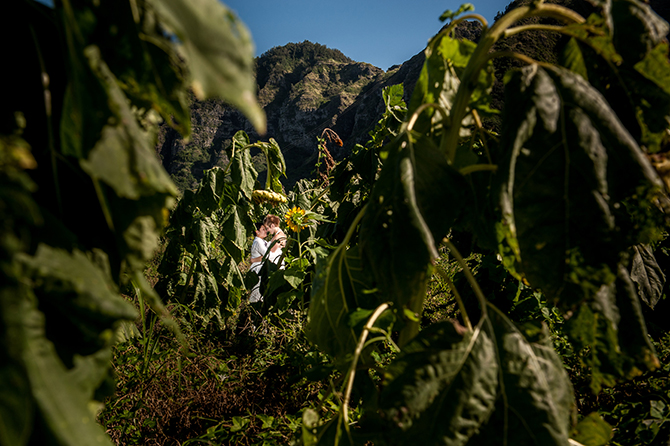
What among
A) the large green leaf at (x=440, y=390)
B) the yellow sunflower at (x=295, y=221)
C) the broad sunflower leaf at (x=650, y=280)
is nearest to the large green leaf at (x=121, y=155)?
the large green leaf at (x=440, y=390)

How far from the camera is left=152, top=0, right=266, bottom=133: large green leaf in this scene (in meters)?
0.28

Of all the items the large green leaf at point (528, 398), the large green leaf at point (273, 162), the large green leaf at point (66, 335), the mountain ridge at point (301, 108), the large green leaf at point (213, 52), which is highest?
the mountain ridge at point (301, 108)

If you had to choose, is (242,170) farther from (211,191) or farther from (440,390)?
(440,390)

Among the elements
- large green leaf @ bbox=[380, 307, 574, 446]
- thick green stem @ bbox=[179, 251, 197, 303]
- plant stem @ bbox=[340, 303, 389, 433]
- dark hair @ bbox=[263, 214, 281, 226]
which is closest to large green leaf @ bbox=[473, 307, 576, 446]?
large green leaf @ bbox=[380, 307, 574, 446]

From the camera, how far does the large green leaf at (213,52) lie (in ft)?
0.92

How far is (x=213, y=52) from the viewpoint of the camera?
0.29 m

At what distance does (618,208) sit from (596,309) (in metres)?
0.16

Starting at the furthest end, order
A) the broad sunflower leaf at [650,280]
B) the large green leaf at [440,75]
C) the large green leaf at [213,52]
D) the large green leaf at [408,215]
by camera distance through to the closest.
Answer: the broad sunflower leaf at [650,280]
the large green leaf at [440,75]
the large green leaf at [408,215]
the large green leaf at [213,52]

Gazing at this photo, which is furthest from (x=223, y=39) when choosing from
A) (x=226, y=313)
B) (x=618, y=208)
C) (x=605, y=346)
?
(x=226, y=313)

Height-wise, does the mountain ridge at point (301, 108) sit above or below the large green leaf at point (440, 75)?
above

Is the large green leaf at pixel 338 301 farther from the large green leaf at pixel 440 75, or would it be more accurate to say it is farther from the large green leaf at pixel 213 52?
the large green leaf at pixel 213 52

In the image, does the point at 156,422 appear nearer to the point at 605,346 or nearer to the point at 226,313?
the point at 226,313

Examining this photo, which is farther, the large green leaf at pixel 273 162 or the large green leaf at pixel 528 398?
the large green leaf at pixel 273 162

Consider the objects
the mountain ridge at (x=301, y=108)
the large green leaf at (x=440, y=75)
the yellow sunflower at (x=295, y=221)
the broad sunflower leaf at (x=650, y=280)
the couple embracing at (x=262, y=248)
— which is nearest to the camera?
the large green leaf at (x=440, y=75)
